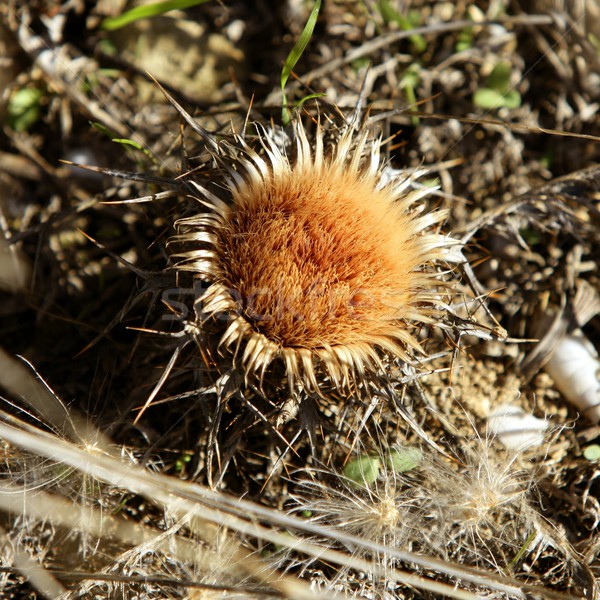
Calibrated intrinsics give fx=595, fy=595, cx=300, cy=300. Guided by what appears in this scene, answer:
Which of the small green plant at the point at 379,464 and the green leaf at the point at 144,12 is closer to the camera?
the small green plant at the point at 379,464

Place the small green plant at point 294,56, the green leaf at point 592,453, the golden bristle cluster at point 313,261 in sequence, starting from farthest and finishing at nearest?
the green leaf at point 592,453, the small green plant at point 294,56, the golden bristle cluster at point 313,261

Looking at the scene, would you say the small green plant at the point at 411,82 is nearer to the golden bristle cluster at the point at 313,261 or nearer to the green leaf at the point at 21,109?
the golden bristle cluster at the point at 313,261

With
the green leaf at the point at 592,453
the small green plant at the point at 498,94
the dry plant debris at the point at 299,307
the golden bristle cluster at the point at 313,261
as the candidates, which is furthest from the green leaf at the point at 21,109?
the green leaf at the point at 592,453

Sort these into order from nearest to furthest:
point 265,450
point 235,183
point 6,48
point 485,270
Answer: point 235,183 < point 265,450 < point 485,270 < point 6,48

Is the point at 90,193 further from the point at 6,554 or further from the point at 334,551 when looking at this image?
the point at 334,551

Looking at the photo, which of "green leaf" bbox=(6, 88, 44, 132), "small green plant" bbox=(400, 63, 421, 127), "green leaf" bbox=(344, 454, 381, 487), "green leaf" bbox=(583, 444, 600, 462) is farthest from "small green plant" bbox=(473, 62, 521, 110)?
"green leaf" bbox=(6, 88, 44, 132)

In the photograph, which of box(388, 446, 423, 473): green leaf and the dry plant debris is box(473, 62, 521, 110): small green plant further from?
box(388, 446, 423, 473): green leaf

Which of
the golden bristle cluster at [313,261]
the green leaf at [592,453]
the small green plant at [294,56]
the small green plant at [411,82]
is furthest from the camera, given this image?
the small green plant at [411,82]

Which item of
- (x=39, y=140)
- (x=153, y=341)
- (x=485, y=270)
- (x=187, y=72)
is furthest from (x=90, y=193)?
(x=485, y=270)
